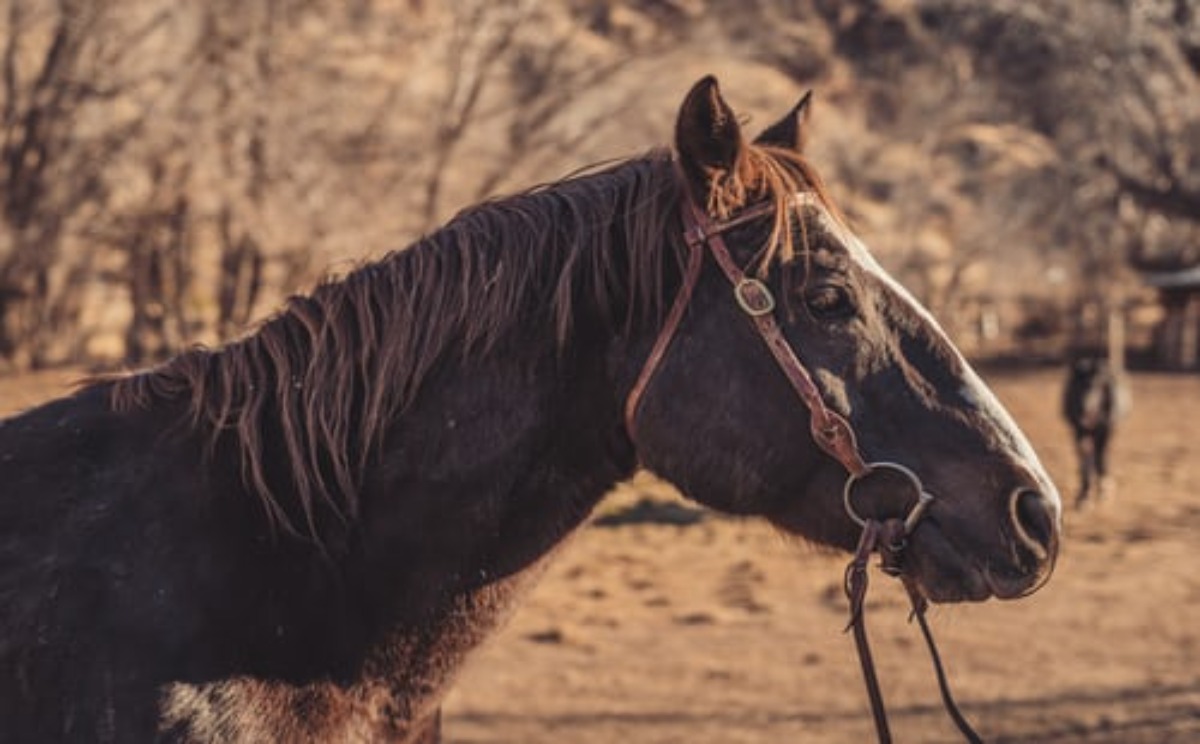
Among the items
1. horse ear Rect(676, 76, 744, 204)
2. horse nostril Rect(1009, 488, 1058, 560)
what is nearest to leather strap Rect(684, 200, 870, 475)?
horse ear Rect(676, 76, 744, 204)

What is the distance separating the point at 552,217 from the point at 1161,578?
7529 millimetres

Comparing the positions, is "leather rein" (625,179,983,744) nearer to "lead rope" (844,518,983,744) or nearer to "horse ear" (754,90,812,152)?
"lead rope" (844,518,983,744)

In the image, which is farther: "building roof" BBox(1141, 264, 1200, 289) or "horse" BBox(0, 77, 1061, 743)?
"building roof" BBox(1141, 264, 1200, 289)

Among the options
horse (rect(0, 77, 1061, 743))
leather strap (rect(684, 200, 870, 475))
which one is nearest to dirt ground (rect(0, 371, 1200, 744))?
horse (rect(0, 77, 1061, 743))

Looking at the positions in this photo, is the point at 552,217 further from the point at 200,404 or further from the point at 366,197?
the point at 366,197

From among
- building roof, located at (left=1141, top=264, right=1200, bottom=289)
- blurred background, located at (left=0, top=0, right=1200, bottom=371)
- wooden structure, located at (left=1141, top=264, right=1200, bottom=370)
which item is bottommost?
wooden structure, located at (left=1141, top=264, right=1200, bottom=370)

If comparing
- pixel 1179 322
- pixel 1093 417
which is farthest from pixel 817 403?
pixel 1179 322

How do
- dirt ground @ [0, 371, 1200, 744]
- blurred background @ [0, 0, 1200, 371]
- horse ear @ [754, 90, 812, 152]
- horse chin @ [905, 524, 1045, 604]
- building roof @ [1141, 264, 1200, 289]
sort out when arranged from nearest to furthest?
horse chin @ [905, 524, 1045, 604], horse ear @ [754, 90, 812, 152], dirt ground @ [0, 371, 1200, 744], blurred background @ [0, 0, 1200, 371], building roof @ [1141, 264, 1200, 289]

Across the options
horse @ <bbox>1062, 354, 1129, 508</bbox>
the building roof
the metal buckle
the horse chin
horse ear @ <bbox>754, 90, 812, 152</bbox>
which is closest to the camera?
the horse chin

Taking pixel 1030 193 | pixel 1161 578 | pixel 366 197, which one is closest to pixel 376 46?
pixel 366 197

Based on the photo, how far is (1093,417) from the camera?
39.4ft

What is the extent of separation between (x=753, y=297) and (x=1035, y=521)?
0.63m

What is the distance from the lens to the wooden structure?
28.3 meters

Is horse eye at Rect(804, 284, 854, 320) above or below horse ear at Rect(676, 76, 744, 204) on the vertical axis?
below
